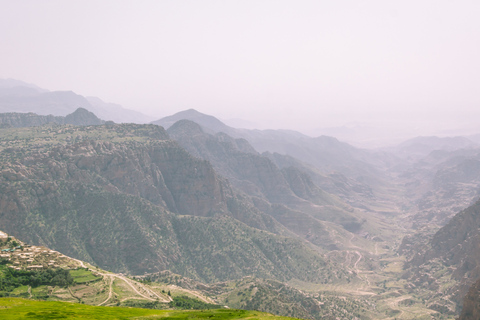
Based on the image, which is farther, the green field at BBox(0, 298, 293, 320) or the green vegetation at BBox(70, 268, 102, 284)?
the green vegetation at BBox(70, 268, 102, 284)

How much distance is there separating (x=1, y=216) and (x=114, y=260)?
193 feet

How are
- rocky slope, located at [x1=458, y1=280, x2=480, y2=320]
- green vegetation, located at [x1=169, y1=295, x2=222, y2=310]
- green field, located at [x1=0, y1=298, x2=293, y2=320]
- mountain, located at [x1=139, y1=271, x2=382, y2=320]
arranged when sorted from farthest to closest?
mountain, located at [x1=139, y1=271, x2=382, y2=320], rocky slope, located at [x1=458, y1=280, x2=480, y2=320], green vegetation, located at [x1=169, y1=295, x2=222, y2=310], green field, located at [x1=0, y1=298, x2=293, y2=320]

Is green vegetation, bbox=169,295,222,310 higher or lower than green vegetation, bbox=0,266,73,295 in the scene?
lower

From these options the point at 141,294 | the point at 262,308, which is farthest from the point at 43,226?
the point at 262,308

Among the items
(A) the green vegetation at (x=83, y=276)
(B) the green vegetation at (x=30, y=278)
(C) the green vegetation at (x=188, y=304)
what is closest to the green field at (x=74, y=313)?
(B) the green vegetation at (x=30, y=278)

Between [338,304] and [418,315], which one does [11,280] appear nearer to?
[338,304]

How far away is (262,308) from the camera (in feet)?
474

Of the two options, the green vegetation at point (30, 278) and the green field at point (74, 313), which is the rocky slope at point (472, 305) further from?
the green vegetation at point (30, 278)

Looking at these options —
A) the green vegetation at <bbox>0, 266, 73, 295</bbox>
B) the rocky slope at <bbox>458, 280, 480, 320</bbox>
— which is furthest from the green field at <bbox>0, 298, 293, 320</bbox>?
the rocky slope at <bbox>458, 280, 480, 320</bbox>

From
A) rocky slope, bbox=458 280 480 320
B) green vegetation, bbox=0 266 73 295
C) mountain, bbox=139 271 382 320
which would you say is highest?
green vegetation, bbox=0 266 73 295

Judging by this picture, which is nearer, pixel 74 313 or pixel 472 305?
pixel 74 313

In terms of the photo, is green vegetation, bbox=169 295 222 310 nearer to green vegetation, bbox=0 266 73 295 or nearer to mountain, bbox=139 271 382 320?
mountain, bbox=139 271 382 320

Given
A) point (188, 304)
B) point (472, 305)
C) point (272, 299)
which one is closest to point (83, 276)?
point (188, 304)

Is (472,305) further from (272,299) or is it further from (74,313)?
(74,313)
